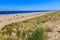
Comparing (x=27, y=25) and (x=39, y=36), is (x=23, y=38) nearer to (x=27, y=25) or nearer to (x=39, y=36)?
(x=39, y=36)

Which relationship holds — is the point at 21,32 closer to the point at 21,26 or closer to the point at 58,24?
the point at 21,26

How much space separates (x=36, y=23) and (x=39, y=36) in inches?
259

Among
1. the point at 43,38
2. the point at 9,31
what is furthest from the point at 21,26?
the point at 43,38

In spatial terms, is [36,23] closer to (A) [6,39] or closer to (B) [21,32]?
(B) [21,32]

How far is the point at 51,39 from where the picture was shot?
13234mm

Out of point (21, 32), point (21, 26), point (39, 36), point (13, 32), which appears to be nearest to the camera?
point (39, 36)

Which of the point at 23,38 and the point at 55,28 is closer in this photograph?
the point at 23,38

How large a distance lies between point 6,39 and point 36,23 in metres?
6.78

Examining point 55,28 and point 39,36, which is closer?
point 39,36

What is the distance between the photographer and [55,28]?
53.0 ft

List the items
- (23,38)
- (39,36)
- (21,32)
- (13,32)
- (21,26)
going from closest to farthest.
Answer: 1. (39,36)
2. (23,38)
3. (21,32)
4. (13,32)
5. (21,26)

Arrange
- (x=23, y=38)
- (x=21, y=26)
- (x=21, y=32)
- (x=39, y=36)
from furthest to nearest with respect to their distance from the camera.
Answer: (x=21, y=26), (x=21, y=32), (x=23, y=38), (x=39, y=36)

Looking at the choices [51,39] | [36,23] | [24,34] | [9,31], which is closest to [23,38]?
[24,34]

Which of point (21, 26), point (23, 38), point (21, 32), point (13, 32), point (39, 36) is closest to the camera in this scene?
point (39, 36)
